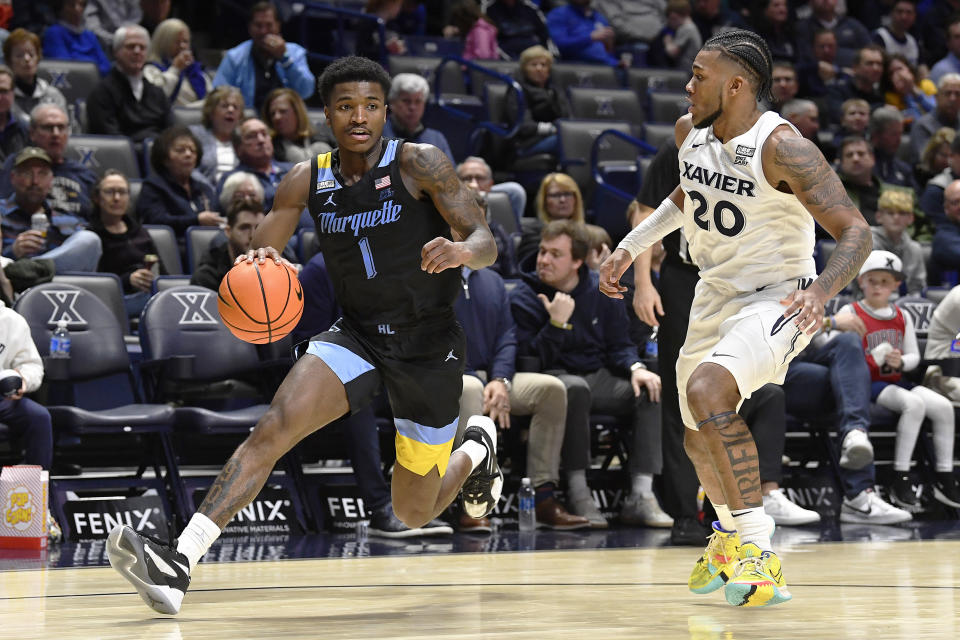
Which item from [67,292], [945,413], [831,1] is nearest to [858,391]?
[945,413]

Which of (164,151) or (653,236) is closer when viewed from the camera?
(653,236)

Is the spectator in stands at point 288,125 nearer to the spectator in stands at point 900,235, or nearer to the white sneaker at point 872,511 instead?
the spectator in stands at point 900,235

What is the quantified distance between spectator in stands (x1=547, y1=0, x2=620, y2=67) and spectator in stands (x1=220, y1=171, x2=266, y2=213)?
526 cm

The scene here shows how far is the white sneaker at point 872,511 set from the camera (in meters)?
7.68

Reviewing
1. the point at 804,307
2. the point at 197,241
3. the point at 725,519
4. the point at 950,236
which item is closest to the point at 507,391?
the point at 197,241

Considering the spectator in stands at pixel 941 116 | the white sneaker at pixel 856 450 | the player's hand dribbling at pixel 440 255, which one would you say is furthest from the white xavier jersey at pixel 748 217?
the spectator in stands at pixel 941 116

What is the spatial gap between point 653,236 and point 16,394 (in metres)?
3.16

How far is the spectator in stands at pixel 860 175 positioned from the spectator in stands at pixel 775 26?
3.42 meters

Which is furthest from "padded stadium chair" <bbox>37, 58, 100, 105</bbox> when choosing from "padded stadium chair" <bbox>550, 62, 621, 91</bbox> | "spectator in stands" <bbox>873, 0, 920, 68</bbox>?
"spectator in stands" <bbox>873, 0, 920, 68</bbox>

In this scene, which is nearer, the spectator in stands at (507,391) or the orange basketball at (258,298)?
the orange basketball at (258,298)

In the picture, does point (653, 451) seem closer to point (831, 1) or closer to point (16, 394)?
point (16, 394)

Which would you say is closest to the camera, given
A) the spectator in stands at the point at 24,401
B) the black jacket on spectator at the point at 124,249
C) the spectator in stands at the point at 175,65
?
the spectator in stands at the point at 24,401

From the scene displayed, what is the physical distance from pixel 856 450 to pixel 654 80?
5.82 metres

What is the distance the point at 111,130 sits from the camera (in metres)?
9.30
